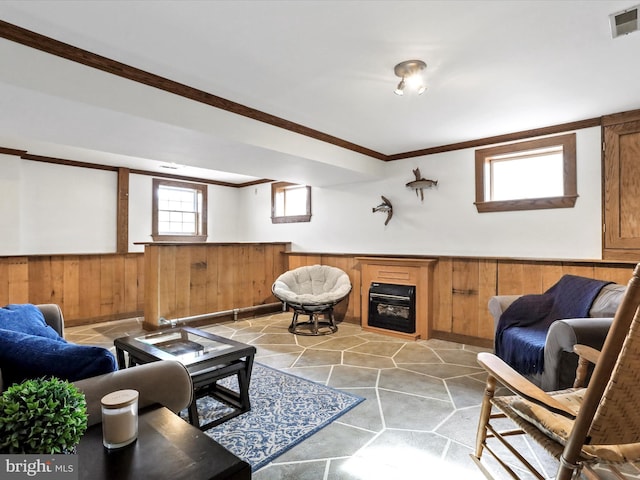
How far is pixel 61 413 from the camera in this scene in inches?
31.4

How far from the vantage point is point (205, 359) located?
2197 mm

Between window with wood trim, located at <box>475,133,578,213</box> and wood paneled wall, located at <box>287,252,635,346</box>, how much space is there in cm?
64

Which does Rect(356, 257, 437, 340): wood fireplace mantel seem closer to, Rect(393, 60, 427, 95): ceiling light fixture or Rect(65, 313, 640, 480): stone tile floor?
Rect(65, 313, 640, 480): stone tile floor

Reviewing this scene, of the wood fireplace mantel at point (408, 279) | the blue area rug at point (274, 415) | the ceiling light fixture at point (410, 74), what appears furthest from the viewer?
the wood fireplace mantel at point (408, 279)

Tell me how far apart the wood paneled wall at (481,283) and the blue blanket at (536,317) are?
0.57m

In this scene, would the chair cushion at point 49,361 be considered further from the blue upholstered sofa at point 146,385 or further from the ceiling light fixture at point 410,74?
the ceiling light fixture at point 410,74

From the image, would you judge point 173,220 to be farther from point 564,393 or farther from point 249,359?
point 564,393

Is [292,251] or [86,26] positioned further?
[292,251]

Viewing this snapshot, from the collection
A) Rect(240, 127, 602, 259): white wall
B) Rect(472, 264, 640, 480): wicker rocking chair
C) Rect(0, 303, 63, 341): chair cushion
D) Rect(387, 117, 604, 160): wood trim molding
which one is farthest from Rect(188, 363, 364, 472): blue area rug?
Rect(387, 117, 604, 160): wood trim molding

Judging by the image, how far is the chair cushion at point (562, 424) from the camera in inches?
46.6

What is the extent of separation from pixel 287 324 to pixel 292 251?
1.56 meters

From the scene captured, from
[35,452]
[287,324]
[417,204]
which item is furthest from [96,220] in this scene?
[35,452]

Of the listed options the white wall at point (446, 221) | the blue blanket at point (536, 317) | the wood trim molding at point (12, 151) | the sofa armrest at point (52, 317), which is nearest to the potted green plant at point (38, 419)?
the sofa armrest at point (52, 317)

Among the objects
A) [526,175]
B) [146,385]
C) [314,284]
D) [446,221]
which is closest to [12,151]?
[314,284]
